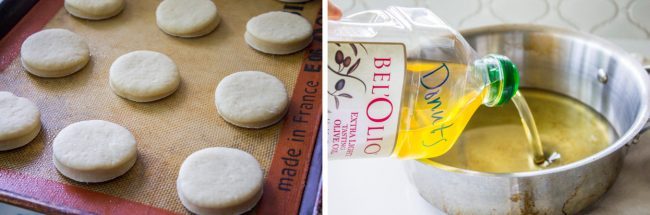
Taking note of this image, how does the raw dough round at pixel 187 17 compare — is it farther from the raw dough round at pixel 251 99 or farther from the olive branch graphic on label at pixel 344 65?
the olive branch graphic on label at pixel 344 65

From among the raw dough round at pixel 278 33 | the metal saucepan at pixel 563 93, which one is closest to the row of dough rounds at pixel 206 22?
the raw dough round at pixel 278 33

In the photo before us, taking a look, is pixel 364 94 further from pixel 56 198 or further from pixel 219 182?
pixel 56 198

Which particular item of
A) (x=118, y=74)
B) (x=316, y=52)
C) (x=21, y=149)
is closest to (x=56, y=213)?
(x=21, y=149)

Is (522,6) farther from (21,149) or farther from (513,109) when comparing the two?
(21,149)

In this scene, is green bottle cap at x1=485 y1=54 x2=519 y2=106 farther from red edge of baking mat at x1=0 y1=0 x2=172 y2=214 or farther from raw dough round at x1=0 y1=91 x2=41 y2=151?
raw dough round at x1=0 y1=91 x2=41 y2=151

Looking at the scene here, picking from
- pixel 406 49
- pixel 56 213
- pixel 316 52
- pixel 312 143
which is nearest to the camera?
pixel 406 49

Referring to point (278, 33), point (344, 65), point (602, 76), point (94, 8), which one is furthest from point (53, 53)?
point (602, 76)

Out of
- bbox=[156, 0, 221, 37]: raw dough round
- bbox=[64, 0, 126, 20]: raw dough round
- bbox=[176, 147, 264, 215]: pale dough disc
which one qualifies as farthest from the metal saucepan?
bbox=[64, 0, 126, 20]: raw dough round
